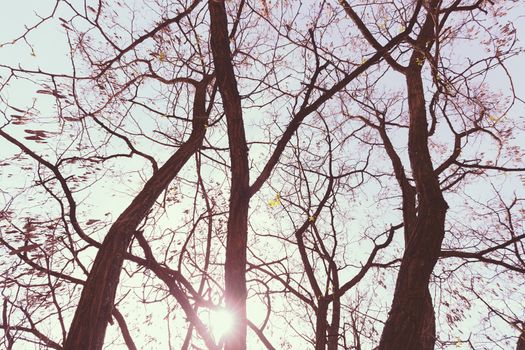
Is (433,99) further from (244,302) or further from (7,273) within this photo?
(7,273)

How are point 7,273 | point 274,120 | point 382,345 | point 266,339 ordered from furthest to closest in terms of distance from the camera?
point 274,120, point 266,339, point 7,273, point 382,345

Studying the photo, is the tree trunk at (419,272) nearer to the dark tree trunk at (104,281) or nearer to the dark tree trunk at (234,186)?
the dark tree trunk at (234,186)

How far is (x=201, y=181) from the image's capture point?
4.85m

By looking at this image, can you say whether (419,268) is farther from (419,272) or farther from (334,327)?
(334,327)

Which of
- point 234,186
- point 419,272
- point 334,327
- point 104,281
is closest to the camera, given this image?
point 104,281

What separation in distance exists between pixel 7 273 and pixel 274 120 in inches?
152

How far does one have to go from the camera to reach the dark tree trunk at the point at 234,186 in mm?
3025

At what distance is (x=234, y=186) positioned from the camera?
11.3ft

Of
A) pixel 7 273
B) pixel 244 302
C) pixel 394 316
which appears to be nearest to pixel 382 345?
pixel 394 316

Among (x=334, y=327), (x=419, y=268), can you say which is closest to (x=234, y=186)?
(x=419, y=268)

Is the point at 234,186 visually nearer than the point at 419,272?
No

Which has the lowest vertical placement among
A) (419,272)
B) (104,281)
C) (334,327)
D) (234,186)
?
(104,281)

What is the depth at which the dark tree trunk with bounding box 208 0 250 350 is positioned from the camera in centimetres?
303

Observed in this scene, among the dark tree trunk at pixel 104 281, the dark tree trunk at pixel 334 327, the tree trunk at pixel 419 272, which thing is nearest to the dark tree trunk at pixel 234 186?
the dark tree trunk at pixel 104 281
